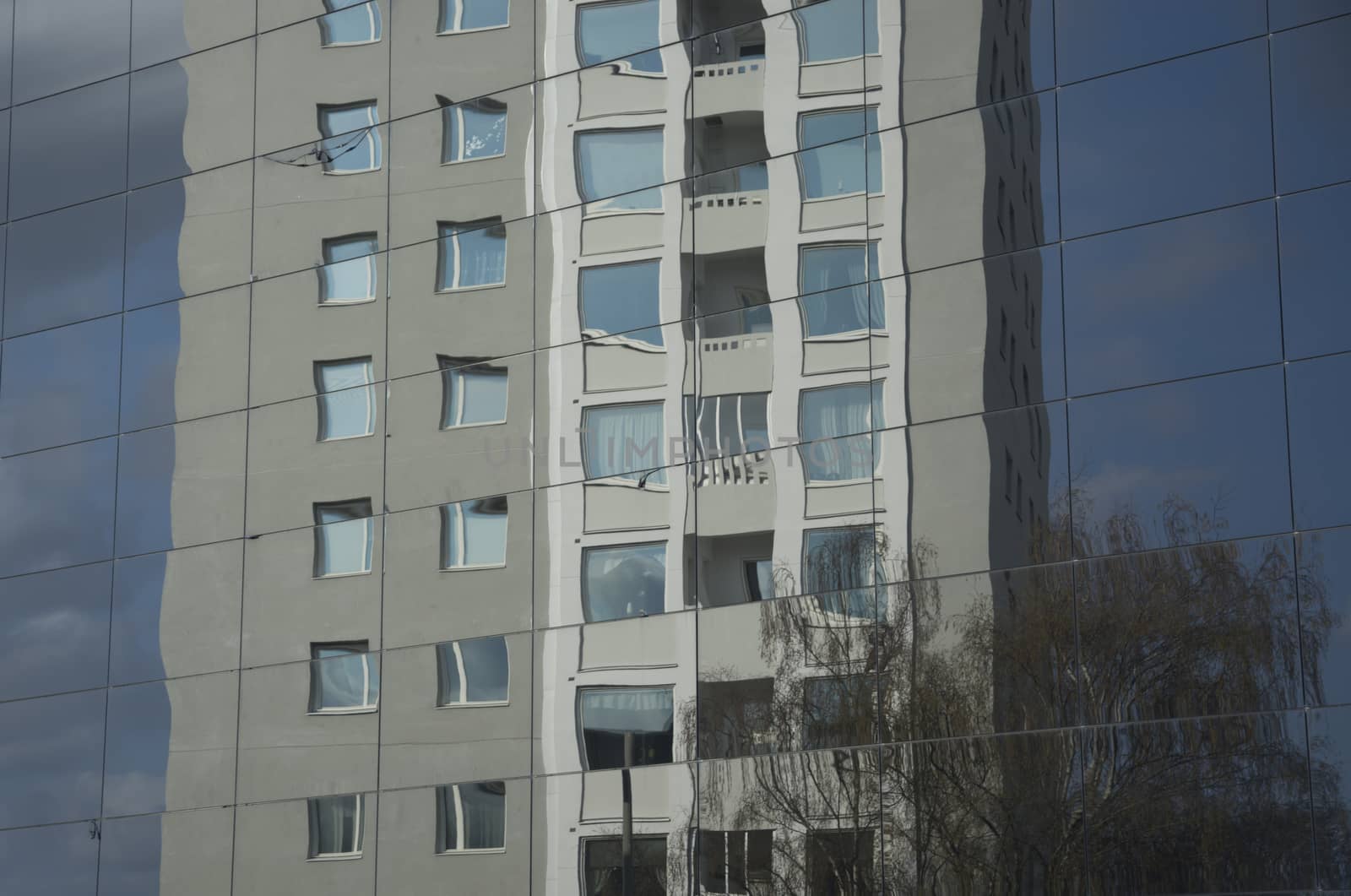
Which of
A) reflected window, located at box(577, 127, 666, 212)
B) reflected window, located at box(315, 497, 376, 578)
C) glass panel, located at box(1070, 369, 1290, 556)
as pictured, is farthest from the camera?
reflected window, located at box(315, 497, 376, 578)

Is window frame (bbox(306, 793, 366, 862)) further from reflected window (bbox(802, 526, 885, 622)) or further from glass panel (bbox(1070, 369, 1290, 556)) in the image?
glass panel (bbox(1070, 369, 1290, 556))

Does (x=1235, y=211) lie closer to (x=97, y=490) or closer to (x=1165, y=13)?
(x=1165, y=13)

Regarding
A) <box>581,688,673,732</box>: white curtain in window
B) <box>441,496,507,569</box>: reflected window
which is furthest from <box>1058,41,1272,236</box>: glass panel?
<box>441,496,507,569</box>: reflected window

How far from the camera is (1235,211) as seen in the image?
54.5 feet

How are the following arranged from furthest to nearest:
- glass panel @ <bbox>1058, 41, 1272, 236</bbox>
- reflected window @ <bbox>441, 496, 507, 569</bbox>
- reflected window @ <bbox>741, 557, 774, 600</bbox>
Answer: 1. reflected window @ <bbox>441, 496, 507, 569</bbox>
2. reflected window @ <bbox>741, 557, 774, 600</bbox>
3. glass panel @ <bbox>1058, 41, 1272, 236</bbox>

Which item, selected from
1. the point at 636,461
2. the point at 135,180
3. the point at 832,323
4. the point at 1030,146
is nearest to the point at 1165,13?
the point at 1030,146

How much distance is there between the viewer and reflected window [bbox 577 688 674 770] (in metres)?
18.4

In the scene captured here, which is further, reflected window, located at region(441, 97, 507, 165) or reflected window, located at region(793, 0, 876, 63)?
reflected window, located at region(441, 97, 507, 165)

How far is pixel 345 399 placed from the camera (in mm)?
21469

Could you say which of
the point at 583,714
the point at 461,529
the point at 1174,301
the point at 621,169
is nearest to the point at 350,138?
the point at 621,169

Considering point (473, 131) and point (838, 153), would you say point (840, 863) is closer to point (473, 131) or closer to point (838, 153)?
point (838, 153)

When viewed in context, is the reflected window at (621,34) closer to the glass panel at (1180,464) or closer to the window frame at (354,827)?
the glass panel at (1180,464)

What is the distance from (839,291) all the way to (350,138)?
7.27m

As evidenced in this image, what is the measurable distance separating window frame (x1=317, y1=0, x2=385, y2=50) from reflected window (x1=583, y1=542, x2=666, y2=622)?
744 cm
